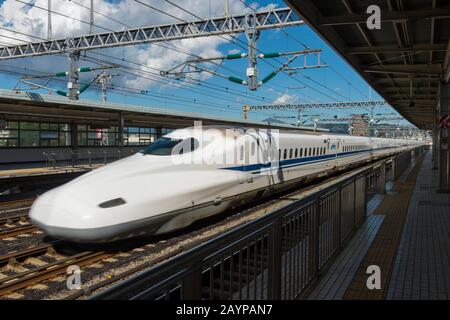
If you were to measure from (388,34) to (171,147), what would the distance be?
601cm

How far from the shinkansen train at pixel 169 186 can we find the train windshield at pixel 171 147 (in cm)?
2

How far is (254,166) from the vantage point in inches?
404

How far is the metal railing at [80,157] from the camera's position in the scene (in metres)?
22.1

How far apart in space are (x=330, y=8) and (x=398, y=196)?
20.5ft

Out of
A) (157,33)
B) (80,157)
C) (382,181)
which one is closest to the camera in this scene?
(382,181)

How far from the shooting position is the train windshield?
860 centimetres

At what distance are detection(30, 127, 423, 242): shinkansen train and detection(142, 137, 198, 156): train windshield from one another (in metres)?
0.02

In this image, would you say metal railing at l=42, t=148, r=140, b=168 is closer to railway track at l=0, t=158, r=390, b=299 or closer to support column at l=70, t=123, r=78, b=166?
support column at l=70, t=123, r=78, b=166

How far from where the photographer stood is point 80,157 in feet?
81.8

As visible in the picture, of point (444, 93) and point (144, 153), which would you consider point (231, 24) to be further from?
point (144, 153)

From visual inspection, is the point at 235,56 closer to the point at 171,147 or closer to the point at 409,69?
the point at 409,69

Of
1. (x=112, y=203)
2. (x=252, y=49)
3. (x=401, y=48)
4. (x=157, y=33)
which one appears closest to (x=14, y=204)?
(x=112, y=203)

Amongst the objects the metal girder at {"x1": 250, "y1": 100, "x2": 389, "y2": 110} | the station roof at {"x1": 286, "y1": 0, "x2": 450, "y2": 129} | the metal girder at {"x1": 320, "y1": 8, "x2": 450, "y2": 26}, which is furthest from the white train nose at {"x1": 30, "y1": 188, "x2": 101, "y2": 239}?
the metal girder at {"x1": 250, "y1": 100, "x2": 389, "y2": 110}
